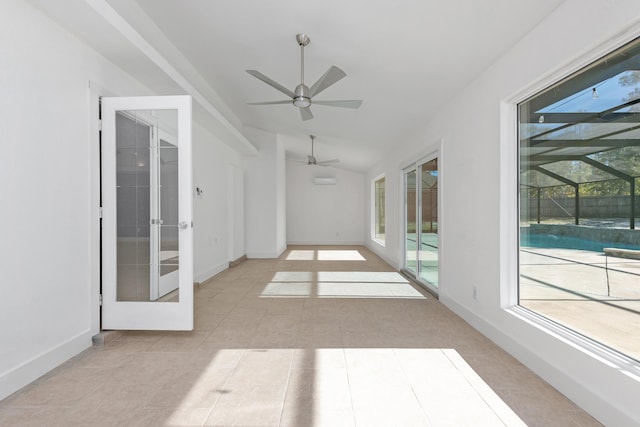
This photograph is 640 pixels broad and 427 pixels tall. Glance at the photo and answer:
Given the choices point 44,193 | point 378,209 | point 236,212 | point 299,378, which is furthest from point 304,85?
point 378,209

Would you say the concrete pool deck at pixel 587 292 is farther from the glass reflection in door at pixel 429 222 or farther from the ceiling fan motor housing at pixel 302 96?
the ceiling fan motor housing at pixel 302 96

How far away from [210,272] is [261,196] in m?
2.68

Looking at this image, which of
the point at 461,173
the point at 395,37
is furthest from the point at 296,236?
the point at 395,37

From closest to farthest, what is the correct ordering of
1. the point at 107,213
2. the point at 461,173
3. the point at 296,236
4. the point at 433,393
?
the point at 433,393, the point at 107,213, the point at 461,173, the point at 296,236

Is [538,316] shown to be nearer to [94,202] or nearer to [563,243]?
[563,243]

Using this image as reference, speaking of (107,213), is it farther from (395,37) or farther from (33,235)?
(395,37)

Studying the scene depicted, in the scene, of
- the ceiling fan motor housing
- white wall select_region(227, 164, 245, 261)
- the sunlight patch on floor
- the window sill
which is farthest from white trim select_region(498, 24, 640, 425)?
white wall select_region(227, 164, 245, 261)

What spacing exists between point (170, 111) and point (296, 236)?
8228 millimetres

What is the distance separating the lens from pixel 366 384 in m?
2.14

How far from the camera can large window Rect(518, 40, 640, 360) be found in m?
1.78

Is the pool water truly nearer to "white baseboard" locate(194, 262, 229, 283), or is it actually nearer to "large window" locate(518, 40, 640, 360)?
"large window" locate(518, 40, 640, 360)

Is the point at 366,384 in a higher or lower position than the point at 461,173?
lower

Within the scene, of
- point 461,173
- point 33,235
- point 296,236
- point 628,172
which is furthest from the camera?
point 296,236

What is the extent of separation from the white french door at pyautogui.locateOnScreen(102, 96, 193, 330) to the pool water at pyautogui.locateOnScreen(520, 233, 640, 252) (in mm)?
2797
